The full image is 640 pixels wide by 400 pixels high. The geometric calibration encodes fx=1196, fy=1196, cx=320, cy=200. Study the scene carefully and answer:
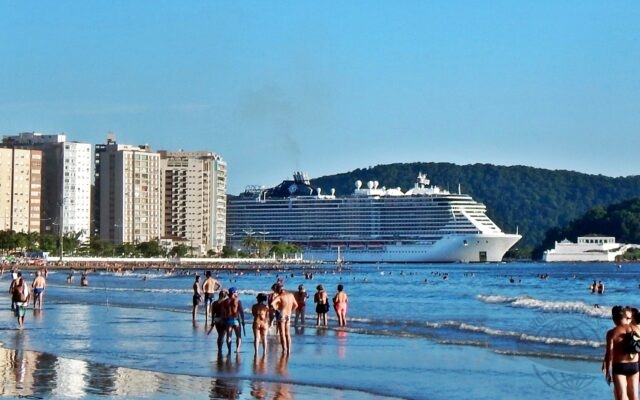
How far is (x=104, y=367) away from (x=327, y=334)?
31.5 feet

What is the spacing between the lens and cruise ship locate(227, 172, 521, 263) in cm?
16812

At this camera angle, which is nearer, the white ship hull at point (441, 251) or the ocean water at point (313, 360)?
the ocean water at point (313, 360)

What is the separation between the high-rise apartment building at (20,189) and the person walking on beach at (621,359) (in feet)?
585

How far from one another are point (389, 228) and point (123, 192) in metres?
48.2

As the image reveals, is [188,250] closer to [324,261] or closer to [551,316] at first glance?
[324,261]

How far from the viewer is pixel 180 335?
28.8 metres

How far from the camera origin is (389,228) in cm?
17175

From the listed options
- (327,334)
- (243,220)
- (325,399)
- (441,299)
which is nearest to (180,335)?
(327,334)

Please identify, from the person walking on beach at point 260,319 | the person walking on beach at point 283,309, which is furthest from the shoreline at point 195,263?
the person walking on beach at point 260,319

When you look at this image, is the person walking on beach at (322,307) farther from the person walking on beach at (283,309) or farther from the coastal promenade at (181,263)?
the coastal promenade at (181,263)

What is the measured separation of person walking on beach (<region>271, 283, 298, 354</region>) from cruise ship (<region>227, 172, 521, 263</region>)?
14311 centimetres

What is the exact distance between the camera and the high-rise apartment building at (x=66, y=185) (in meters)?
191

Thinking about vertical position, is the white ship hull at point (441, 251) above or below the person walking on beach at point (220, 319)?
above

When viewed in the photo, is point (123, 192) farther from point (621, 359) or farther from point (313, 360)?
point (621, 359)
